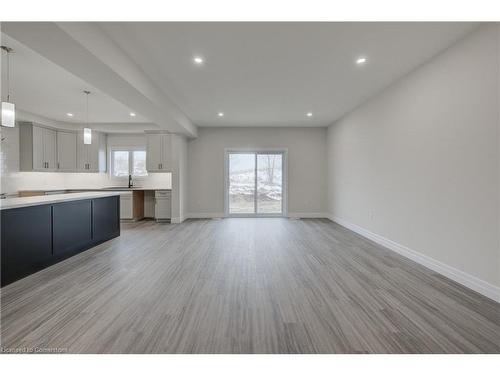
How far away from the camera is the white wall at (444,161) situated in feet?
7.55

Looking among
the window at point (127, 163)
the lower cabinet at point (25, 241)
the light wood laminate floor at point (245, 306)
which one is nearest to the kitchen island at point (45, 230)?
the lower cabinet at point (25, 241)

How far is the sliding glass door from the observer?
23.3ft


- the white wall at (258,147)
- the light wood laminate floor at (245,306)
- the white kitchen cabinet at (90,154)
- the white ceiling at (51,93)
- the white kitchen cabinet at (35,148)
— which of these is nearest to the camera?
the light wood laminate floor at (245,306)

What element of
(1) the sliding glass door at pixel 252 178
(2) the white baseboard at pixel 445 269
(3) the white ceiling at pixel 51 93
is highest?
(3) the white ceiling at pixel 51 93

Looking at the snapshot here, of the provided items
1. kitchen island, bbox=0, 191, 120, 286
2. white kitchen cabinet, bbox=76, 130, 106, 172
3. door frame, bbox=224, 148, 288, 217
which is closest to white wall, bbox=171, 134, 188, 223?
door frame, bbox=224, 148, 288, 217

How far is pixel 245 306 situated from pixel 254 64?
2951mm

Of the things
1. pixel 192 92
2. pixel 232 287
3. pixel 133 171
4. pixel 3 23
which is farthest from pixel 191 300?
pixel 133 171

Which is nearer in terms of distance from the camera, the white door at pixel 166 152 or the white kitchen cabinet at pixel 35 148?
the white kitchen cabinet at pixel 35 148

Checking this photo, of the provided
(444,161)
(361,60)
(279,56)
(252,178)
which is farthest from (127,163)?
(444,161)

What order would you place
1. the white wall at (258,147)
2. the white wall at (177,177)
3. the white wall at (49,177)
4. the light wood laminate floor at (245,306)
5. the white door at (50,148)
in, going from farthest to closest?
the white wall at (258,147)
the white wall at (177,177)
the white door at (50,148)
the white wall at (49,177)
the light wood laminate floor at (245,306)

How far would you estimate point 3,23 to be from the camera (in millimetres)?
1804

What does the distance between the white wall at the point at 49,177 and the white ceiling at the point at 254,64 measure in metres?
1.24

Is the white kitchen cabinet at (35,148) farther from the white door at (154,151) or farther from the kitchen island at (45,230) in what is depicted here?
the kitchen island at (45,230)

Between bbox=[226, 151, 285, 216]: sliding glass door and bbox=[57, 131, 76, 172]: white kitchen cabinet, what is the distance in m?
4.42
